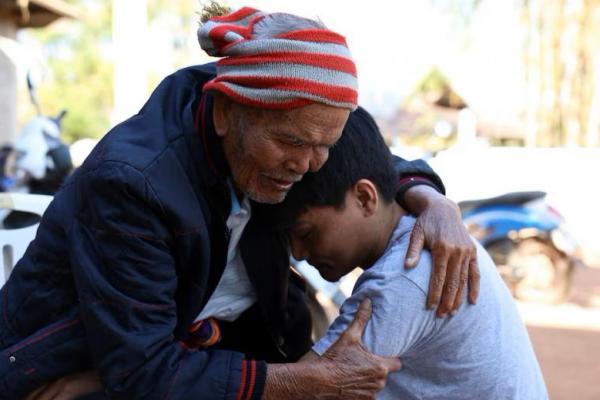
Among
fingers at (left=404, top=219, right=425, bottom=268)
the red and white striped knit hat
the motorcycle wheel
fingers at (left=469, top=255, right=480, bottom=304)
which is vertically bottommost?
the motorcycle wheel

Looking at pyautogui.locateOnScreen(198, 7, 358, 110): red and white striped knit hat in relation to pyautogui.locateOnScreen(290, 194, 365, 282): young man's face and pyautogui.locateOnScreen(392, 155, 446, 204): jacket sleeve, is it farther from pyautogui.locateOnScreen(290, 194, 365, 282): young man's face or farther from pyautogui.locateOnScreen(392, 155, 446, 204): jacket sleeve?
pyautogui.locateOnScreen(392, 155, 446, 204): jacket sleeve

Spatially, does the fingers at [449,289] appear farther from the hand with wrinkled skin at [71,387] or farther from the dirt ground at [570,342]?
the dirt ground at [570,342]

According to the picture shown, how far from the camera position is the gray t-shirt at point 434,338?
6.51ft

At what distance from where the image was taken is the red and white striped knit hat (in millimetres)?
1867

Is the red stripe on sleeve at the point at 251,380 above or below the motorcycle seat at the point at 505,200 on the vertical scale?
above

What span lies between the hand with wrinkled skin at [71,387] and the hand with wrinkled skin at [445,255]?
33.3 inches

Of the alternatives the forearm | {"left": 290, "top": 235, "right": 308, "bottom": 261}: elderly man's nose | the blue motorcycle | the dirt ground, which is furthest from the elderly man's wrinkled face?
the blue motorcycle

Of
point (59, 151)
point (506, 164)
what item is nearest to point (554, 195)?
point (506, 164)

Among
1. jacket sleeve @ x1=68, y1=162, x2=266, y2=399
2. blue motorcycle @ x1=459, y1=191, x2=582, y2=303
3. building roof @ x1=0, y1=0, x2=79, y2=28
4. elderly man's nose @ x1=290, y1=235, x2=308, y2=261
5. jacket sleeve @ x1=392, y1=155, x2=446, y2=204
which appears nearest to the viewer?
jacket sleeve @ x1=68, y1=162, x2=266, y2=399

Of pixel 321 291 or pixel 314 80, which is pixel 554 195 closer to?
pixel 321 291

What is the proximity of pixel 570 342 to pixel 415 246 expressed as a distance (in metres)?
5.66

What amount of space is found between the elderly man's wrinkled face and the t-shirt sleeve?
0.34 meters

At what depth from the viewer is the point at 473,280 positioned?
2.10 m

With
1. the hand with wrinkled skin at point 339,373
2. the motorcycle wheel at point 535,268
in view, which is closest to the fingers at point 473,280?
the hand with wrinkled skin at point 339,373
